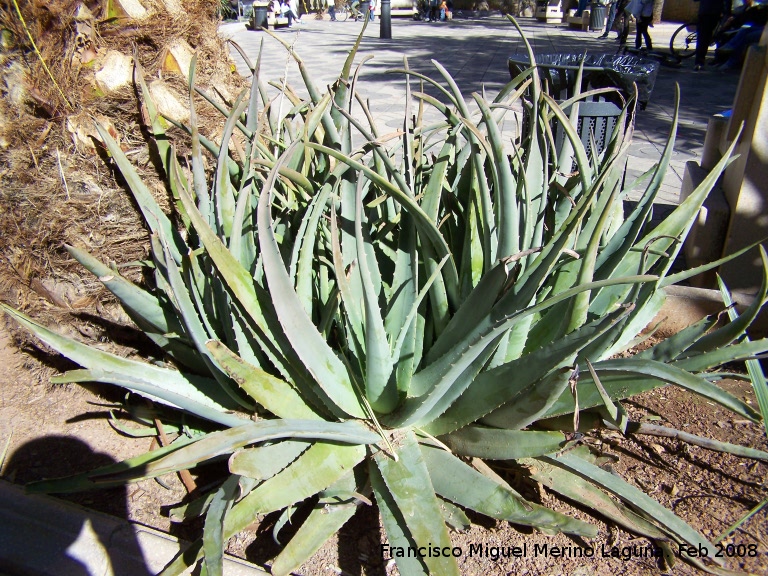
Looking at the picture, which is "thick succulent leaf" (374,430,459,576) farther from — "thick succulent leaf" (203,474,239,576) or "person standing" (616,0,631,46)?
"person standing" (616,0,631,46)

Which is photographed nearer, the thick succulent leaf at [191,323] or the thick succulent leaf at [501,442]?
the thick succulent leaf at [501,442]

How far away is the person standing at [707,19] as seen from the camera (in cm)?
905

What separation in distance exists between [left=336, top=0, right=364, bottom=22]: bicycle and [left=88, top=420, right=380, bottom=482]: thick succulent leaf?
22820mm

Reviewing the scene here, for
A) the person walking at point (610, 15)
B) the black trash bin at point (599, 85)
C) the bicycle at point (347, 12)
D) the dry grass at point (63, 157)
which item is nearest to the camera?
the dry grass at point (63, 157)

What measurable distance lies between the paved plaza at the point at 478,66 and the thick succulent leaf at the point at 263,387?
915mm

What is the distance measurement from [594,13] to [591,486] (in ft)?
55.8

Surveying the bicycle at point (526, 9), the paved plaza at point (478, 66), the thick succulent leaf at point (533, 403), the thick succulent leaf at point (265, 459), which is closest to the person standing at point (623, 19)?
the paved plaza at point (478, 66)

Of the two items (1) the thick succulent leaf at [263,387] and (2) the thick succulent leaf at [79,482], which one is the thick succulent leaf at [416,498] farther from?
(2) the thick succulent leaf at [79,482]

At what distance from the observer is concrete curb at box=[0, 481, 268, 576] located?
1.55 metres

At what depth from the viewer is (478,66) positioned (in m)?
→ 9.68

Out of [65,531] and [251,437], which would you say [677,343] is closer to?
[251,437]

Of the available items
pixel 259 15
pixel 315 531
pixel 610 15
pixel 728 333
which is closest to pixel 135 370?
pixel 315 531

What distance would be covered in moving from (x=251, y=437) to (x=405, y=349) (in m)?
0.47

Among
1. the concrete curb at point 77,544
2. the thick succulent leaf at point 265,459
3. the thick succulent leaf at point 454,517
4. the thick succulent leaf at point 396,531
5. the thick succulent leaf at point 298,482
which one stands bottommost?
the concrete curb at point 77,544
